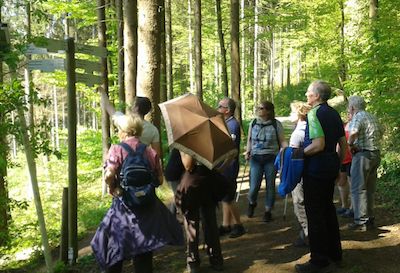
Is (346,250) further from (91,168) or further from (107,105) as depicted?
(91,168)

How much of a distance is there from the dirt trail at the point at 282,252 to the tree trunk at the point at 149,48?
9.94 feet

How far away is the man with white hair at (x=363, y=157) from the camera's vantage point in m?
6.11

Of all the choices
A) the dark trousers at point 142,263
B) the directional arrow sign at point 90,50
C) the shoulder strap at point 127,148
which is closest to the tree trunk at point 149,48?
the directional arrow sign at point 90,50

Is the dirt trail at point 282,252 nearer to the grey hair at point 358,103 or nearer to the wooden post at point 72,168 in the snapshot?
the wooden post at point 72,168

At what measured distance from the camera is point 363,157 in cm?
620

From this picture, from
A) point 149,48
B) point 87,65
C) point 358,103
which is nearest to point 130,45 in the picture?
point 149,48

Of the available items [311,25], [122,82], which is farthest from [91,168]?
[311,25]

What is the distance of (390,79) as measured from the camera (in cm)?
946

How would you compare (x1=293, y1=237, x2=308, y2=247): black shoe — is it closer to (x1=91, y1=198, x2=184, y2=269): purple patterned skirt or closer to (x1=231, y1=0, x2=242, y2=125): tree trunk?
(x1=91, y1=198, x2=184, y2=269): purple patterned skirt

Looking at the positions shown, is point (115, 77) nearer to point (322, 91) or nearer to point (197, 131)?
point (197, 131)

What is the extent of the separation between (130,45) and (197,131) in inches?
239

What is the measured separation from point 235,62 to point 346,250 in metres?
12.3

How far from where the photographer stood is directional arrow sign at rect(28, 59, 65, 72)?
528 cm

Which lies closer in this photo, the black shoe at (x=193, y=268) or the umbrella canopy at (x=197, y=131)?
the umbrella canopy at (x=197, y=131)
